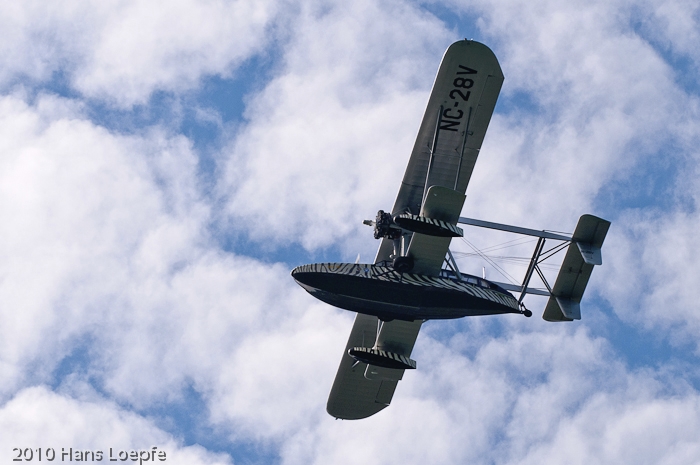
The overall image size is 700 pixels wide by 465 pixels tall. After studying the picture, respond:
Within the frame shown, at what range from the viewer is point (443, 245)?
147 feet

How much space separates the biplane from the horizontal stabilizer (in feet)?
0.15

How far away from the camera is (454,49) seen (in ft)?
145

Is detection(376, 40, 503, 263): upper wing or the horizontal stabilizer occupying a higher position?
detection(376, 40, 503, 263): upper wing

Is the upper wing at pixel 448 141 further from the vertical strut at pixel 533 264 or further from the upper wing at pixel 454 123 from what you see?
the vertical strut at pixel 533 264

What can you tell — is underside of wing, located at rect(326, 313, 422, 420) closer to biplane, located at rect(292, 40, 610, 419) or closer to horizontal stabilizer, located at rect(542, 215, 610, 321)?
biplane, located at rect(292, 40, 610, 419)

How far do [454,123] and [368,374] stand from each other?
14.9 metres

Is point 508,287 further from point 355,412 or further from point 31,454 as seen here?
point 31,454

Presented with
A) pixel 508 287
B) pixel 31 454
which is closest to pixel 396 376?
pixel 508 287

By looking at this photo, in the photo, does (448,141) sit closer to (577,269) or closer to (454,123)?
(454,123)

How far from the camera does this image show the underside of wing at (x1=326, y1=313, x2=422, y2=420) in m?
53.2

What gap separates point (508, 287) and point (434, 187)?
25.7 ft

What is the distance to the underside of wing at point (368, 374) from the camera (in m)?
53.2

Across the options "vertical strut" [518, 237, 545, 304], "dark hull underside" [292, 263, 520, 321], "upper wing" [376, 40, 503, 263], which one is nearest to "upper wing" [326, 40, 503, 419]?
"upper wing" [376, 40, 503, 263]

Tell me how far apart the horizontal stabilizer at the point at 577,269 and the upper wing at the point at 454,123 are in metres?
5.80
